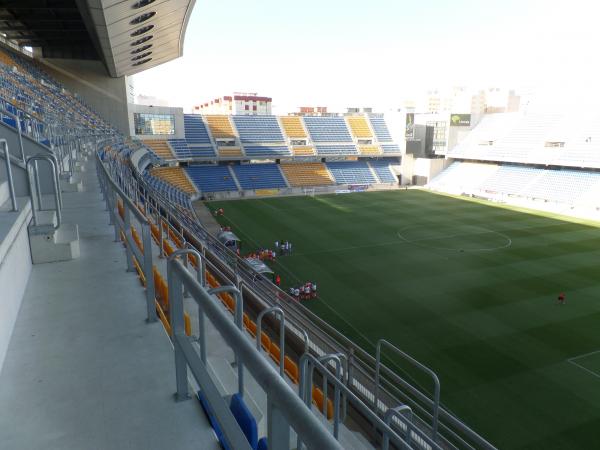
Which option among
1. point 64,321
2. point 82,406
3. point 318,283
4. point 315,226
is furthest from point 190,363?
point 315,226

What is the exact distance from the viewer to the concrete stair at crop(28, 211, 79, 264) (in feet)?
15.8

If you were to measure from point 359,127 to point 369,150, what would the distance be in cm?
423

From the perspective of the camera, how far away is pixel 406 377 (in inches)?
456

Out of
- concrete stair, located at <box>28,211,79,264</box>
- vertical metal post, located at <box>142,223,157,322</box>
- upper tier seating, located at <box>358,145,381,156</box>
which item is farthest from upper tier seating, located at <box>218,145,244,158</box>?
vertical metal post, located at <box>142,223,157,322</box>

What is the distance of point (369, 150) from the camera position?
51.2 meters

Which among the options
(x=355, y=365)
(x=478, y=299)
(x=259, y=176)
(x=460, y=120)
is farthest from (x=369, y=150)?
(x=355, y=365)

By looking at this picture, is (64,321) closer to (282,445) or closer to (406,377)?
(282,445)

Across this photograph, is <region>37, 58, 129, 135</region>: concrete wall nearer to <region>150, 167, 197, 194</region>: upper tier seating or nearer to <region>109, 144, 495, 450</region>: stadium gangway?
<region>150, 167, 197, 194</region>: upper tier seating

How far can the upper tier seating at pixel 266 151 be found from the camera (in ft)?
153

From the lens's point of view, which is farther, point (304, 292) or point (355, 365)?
point (304, 292)

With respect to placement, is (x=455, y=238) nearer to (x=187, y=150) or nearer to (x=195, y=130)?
(x=187, y=150)

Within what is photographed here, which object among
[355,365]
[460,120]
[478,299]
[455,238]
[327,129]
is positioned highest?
[460,120]

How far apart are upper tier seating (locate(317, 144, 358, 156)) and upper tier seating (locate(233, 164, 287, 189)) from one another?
6115 millimetres

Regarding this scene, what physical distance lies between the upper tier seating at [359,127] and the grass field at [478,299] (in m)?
22.2
